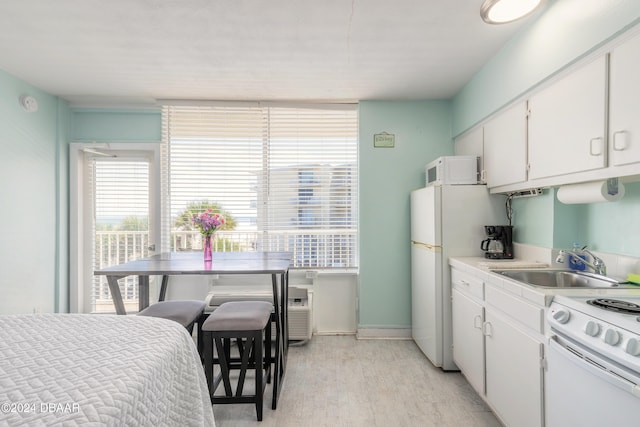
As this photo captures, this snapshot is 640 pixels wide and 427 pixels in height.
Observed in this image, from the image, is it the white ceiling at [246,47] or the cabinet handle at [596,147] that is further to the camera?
the white ceiling at [246,47]

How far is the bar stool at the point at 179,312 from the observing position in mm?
2014

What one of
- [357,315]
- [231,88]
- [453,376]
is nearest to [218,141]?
[231,88]

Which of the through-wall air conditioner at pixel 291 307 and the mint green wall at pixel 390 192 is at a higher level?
the mint green wall at pixel 390 192

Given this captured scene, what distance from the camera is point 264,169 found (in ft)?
11.3

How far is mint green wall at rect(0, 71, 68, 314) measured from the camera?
106 inches

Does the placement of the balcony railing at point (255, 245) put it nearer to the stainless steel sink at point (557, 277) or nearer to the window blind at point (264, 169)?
the window blind at point (264, 169)

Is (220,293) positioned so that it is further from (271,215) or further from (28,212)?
(28,212)

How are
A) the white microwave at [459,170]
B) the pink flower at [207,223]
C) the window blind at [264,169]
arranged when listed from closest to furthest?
the pink flower at [207,223] → the white microwave at [459,170] → the window blind at [264,169]

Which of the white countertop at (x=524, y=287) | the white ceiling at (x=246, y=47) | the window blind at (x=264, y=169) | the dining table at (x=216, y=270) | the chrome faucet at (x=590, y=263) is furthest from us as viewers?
the window blind at (x=264, y=169)

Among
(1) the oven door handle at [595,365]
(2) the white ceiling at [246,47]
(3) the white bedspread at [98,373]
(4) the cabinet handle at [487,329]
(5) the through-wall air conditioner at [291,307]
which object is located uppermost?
(2) the white ceiling at [246,47]

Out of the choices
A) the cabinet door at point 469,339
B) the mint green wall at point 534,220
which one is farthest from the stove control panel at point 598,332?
the mint green wall at point 534,220

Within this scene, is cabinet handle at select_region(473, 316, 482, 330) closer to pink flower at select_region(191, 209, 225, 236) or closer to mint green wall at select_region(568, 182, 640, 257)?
mint green wall at select_region(568, 182, 640, 257)

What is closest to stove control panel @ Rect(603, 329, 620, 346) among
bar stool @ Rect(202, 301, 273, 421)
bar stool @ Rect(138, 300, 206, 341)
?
bar stool @ Rect(202, 301, 273, 421)

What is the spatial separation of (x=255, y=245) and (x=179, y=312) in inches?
57.2
